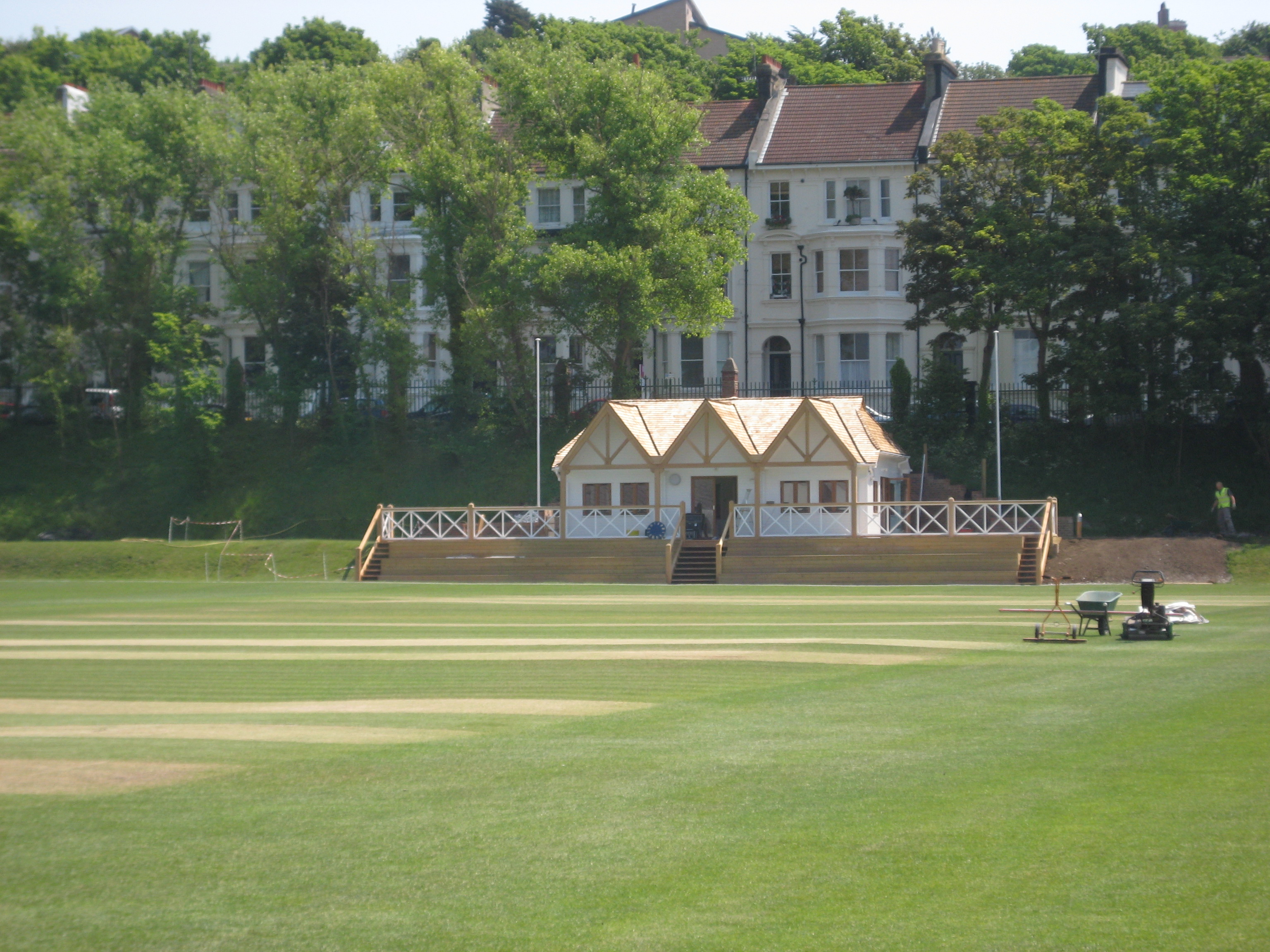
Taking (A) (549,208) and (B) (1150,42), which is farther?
(B) (1150,42)

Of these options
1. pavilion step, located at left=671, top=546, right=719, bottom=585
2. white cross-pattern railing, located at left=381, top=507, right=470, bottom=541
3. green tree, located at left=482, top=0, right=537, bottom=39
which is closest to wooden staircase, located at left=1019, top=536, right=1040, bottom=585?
pavilion step, located at left=671, top=546, right=719, bottom=585

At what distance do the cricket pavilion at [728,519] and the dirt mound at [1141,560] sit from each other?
0.83 metres

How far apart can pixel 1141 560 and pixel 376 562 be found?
2223 centimetres

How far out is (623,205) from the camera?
51281mm

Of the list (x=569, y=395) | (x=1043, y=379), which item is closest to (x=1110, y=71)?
(x=1043, y=379)

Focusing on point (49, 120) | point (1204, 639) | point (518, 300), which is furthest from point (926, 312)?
point (49, 120)

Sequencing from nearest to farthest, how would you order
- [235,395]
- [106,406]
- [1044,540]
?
[1044,540]
[235,395]
[106,406]

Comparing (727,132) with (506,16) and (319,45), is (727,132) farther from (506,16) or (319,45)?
(506,16)

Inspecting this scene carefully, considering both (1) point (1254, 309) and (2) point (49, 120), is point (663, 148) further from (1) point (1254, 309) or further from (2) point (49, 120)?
(2) point (49, 120)

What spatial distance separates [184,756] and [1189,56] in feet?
271

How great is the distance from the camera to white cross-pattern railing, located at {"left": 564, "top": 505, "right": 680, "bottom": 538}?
138 ft

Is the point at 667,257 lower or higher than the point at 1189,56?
lower

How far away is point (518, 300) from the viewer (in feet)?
168

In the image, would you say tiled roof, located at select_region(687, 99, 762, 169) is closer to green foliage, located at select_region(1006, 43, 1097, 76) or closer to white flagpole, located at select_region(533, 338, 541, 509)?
white flagpole, located at select_region(533, 338, 541, 509)
